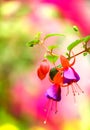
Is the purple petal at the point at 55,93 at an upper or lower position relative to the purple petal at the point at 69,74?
lower

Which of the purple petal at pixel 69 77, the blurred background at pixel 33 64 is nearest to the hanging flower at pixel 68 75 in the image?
the purple petal at pixel 69 77

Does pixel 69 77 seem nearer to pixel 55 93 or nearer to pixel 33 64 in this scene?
pixel 55 93

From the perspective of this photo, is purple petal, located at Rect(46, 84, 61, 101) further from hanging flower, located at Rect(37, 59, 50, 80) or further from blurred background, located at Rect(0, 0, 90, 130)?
blurred background, located at Rect(0, 0, 90, 130)

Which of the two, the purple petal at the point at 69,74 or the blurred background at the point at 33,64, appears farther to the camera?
the blurred background at the point at 33,64

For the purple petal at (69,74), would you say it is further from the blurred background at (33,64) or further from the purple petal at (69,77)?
the blurred background at (33,64)

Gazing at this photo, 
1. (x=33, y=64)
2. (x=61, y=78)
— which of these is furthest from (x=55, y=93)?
(x=33, y=64)

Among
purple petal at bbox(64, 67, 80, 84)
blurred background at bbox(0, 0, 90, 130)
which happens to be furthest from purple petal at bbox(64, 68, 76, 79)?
blurred background at bbox(0, 0, 90, 130)

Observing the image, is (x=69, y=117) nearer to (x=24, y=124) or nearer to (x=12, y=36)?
(x=24, y=124)

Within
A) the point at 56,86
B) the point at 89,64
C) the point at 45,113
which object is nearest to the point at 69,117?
the point at 45,113

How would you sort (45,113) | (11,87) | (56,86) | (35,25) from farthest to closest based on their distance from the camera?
(35,25) → (11,87) → (45,113) → (56,86)
